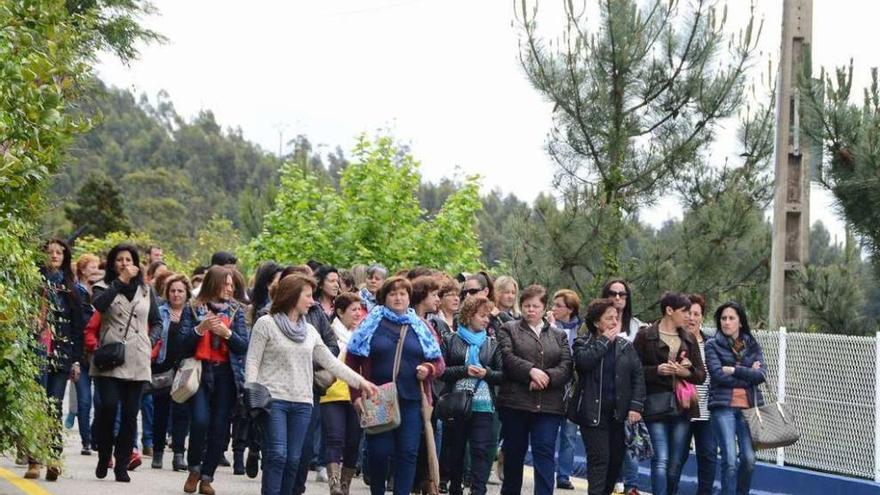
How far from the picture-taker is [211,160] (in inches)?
4833

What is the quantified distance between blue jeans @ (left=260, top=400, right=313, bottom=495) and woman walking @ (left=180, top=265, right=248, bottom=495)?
5.53 feet

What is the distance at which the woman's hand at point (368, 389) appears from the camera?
11.5m

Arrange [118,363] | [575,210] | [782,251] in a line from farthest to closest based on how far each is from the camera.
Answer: [575,210]
[782,251]
[118,363]

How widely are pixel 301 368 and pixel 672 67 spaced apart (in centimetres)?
1132

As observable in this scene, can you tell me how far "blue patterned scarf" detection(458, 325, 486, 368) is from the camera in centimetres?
1309

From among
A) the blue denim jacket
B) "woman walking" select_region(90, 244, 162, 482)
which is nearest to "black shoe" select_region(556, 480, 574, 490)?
the blue denim jacket

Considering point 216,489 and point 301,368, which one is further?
point 216,489

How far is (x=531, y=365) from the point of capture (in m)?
12.6

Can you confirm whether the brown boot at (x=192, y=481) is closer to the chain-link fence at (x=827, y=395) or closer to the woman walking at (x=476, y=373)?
the woman walking at (x=476, y=373)

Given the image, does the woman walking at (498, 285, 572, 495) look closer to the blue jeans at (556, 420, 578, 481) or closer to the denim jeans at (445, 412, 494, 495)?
the denim jeans at (445, 412, 494, 495)

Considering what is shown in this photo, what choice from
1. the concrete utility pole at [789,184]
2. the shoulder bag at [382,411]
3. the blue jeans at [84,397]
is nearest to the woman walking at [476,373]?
the shoulder bag at [382,411]

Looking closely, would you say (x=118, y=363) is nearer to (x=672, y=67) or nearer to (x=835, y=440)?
(x=835, y=440)

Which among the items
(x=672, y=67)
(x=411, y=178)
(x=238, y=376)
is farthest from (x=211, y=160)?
(x=238, y=376)

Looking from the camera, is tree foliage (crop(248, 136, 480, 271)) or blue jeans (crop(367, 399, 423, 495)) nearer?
blue jeans (crop(367, 399, 423, 495))
